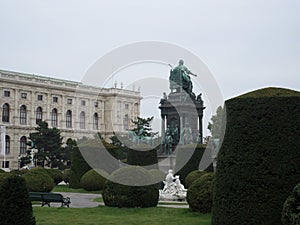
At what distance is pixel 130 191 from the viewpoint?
15.8 metres

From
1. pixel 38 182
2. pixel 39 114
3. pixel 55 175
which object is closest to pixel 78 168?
pixel 55 175

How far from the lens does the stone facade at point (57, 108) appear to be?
7112 cm

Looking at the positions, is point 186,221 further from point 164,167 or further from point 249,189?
point 164,167

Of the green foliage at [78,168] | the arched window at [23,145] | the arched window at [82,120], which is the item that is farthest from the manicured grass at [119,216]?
the arched window at [82,120]

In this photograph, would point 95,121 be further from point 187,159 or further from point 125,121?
point 187,159

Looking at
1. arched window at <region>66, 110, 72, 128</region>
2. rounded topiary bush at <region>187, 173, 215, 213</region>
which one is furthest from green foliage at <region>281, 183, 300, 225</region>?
arched window at <region>66, 110, 72, 128</region>

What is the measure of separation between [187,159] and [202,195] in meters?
12.7

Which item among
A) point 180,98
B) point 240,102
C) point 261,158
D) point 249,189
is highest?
point 180,98

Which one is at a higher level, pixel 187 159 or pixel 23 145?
pixel 23 145

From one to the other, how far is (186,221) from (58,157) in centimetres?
4575

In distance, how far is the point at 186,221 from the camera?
41.4ft

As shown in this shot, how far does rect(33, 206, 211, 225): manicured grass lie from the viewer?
12.2 meters

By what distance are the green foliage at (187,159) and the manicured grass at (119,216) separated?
11.4m

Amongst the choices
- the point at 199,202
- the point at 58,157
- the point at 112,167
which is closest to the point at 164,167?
the point at 112,167
